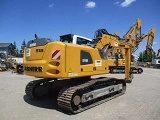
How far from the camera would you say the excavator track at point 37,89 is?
842cm

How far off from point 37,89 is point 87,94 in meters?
2.31

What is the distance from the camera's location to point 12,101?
8.40 meters

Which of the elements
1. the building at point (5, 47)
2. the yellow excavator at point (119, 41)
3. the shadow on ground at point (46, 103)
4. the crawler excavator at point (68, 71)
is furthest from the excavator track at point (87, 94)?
the building at point (5, 47)

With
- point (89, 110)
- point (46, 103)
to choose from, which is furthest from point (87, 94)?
point (46, 103)

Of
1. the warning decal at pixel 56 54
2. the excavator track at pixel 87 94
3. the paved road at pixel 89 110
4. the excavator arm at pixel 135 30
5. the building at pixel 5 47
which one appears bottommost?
the paved road at pixel 89 110

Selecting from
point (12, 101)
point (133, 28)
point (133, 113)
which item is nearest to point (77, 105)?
point (133, 113)

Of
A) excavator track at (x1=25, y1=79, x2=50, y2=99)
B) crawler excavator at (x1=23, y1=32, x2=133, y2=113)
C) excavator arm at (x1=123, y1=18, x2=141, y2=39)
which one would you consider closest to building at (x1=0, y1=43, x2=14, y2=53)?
excavator arm at (x1=123, y1=18, x2=141, y2=39)

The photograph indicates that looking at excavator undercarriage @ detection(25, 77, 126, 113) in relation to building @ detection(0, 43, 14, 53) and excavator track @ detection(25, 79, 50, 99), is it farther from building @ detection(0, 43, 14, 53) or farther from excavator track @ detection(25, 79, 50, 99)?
building @ detection(0, 43, 14, 53)

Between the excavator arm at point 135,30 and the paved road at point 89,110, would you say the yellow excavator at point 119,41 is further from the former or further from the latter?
the paved road at point 89,110

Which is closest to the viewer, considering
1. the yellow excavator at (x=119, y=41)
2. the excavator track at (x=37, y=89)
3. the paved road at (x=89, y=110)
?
the paved road at (x=89, y=110)

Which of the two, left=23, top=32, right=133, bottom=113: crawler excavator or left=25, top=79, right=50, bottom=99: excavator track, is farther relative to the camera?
left=25, top=79, right=50, bottom=99: excavator track

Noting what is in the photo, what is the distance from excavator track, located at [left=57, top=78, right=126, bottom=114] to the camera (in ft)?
21.9

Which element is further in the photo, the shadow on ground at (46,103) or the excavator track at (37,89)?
the excavator track at (37,89)

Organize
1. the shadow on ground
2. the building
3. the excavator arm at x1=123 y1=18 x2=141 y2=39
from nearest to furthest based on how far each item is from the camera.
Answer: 1. the shadow on ground
2. the excavator arm at x1=123 y1=18 x2=141 y2=39
3. the building
